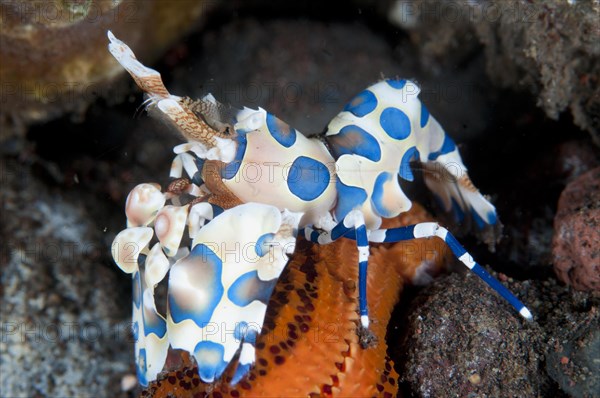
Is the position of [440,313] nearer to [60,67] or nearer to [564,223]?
[564,223]

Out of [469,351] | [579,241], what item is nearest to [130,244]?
[469,351]

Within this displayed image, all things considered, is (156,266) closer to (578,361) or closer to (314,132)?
(578,361)

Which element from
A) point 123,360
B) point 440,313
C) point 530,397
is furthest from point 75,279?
point 530,397

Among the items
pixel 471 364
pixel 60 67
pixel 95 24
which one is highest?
pixel 471 364

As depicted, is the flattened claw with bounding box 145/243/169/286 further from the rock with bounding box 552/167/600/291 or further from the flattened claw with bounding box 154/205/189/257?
the rock with bounding box 552/167/600/291

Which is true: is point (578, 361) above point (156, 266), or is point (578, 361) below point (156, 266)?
above

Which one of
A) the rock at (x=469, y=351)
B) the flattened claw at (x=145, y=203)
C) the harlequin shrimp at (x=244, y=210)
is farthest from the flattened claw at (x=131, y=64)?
the rock at (x=469, y=351)
